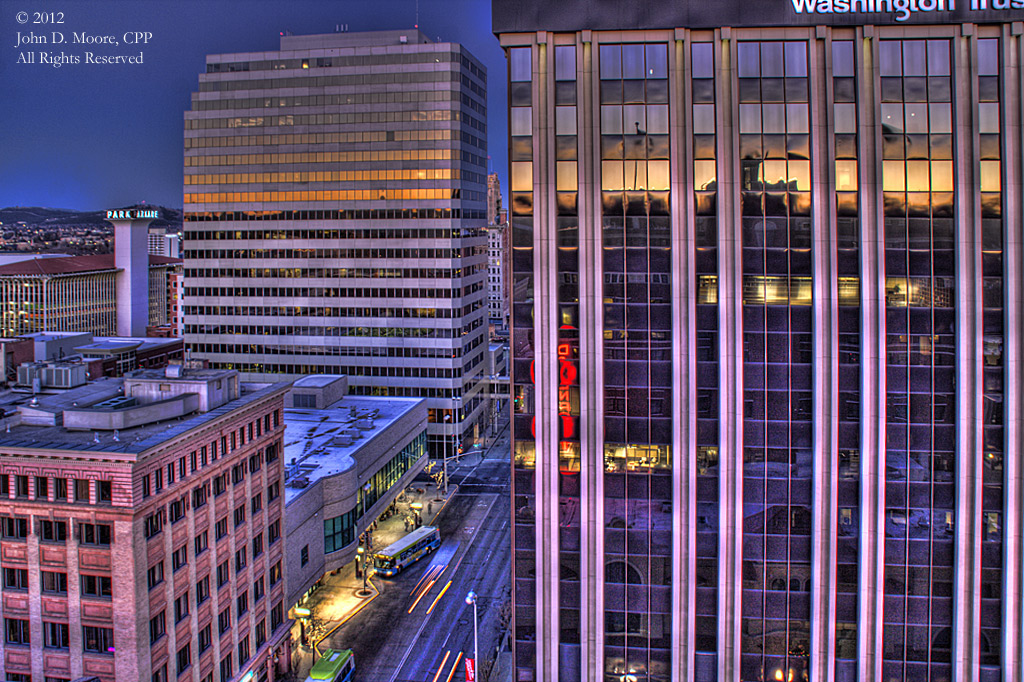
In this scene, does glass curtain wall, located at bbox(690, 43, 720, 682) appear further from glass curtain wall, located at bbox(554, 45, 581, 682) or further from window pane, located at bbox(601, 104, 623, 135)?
glass curtain wall, located at bbox(554, 45, 581, 682)

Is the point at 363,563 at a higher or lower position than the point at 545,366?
lower

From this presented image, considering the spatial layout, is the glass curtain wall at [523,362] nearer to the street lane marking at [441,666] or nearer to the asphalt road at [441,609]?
the street lane marking at [441,666]

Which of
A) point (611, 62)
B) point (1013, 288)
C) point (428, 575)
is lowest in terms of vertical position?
point (428, 575)

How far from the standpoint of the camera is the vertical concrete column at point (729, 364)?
4769cm

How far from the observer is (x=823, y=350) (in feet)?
156

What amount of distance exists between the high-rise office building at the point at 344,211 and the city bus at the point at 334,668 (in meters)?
62.7

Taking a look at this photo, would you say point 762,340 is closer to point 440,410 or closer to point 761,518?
point 761,518

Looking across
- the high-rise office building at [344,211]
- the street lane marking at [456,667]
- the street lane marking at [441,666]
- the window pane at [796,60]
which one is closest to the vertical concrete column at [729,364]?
the window pane at [796,60]

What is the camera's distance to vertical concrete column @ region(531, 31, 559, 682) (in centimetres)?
4806

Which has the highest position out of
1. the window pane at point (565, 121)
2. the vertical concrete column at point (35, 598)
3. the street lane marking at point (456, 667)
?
the window pane at point (565, 121)

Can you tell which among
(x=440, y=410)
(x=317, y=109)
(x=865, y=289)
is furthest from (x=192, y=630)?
(x=317, y=109)

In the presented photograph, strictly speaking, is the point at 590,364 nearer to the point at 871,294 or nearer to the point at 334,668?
the point at 871,294

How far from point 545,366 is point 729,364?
10.9 m

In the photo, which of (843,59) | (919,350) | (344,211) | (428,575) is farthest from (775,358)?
(344,211)
